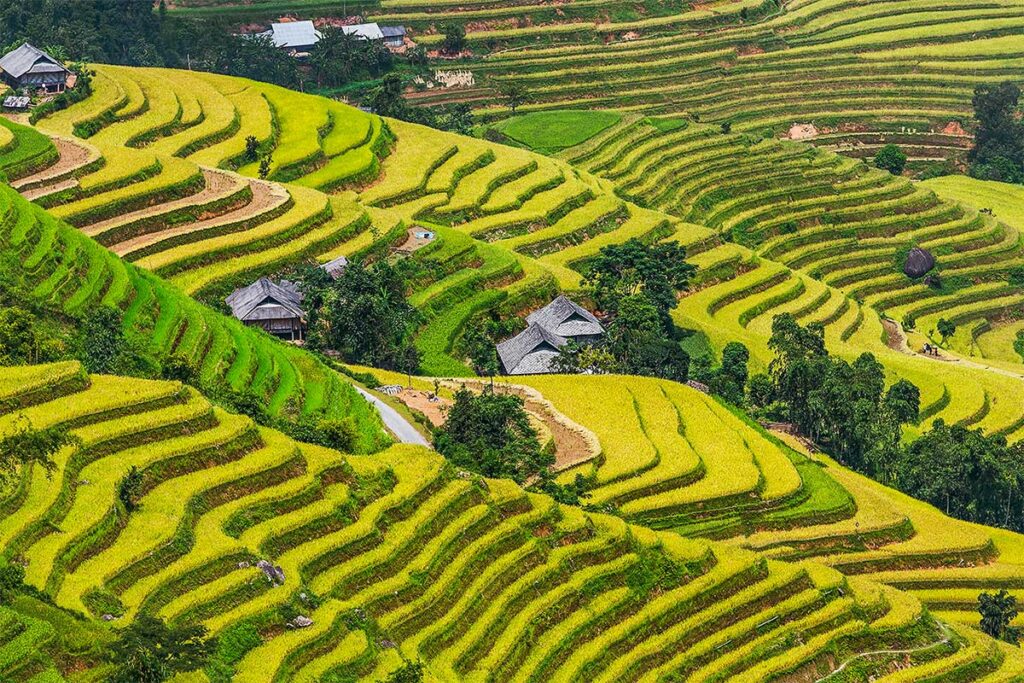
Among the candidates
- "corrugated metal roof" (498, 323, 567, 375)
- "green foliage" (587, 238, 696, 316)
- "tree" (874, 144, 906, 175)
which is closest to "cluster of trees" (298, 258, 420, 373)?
"corrugated metal roof" (498, 323, 567, 375)

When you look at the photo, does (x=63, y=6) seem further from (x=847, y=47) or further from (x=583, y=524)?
(x=583, y=524)

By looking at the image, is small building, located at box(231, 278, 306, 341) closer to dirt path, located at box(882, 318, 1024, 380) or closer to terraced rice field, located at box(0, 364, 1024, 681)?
terraced rice field, located at box(0, 364, 1024, 681)

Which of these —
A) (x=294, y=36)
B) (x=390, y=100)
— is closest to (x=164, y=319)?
(x=390, y=100)

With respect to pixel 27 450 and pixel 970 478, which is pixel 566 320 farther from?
pixel 27 450

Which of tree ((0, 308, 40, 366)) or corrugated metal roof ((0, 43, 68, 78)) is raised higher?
tree ((0, 308, 40, 366))

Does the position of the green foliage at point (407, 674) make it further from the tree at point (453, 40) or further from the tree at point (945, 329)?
the tree at point (453, 40)

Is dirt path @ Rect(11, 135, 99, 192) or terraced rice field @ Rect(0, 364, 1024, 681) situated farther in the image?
dirt path @ Rect(11, 135, 99, 192)

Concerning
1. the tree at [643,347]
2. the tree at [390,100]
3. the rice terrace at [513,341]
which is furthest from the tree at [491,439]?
the tree at [390,100]
